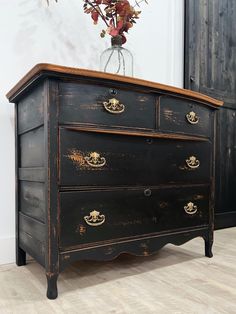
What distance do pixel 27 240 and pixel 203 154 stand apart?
36.4 inches

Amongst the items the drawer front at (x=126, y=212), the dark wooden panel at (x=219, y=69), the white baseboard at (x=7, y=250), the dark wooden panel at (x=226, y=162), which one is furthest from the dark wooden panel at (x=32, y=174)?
the dark wooden panel at (x=226, y=162)

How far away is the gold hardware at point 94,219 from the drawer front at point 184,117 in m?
0.47

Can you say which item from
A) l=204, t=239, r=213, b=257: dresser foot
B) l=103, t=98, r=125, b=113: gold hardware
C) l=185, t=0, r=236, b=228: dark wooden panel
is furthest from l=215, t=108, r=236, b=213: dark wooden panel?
l=103, t=98, r=125, b=113: gold hardware

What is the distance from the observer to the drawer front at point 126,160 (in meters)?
1.07

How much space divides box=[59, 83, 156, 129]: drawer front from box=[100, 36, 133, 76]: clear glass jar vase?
14.6 inches

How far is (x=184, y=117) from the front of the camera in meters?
1.40

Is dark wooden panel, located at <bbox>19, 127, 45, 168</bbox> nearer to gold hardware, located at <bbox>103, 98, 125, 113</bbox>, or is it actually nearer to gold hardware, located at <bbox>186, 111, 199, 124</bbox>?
gold hardware, located at <bbox>103, 98, 125, 113</bbox>

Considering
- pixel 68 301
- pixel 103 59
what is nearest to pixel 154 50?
pixel 103 59

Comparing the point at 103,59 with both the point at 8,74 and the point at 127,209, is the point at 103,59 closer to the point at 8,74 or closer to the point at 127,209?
the point at 8,74

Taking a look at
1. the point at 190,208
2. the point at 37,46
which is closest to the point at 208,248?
the point at 190,208

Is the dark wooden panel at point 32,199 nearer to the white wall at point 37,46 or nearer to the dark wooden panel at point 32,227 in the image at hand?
the dark wooden panel at point 32,227

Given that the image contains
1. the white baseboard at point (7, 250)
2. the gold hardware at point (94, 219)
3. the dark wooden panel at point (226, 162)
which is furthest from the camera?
the dark wooden panel at point (226, 162)

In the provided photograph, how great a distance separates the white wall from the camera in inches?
56.9

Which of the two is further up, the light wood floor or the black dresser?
the black dresser
